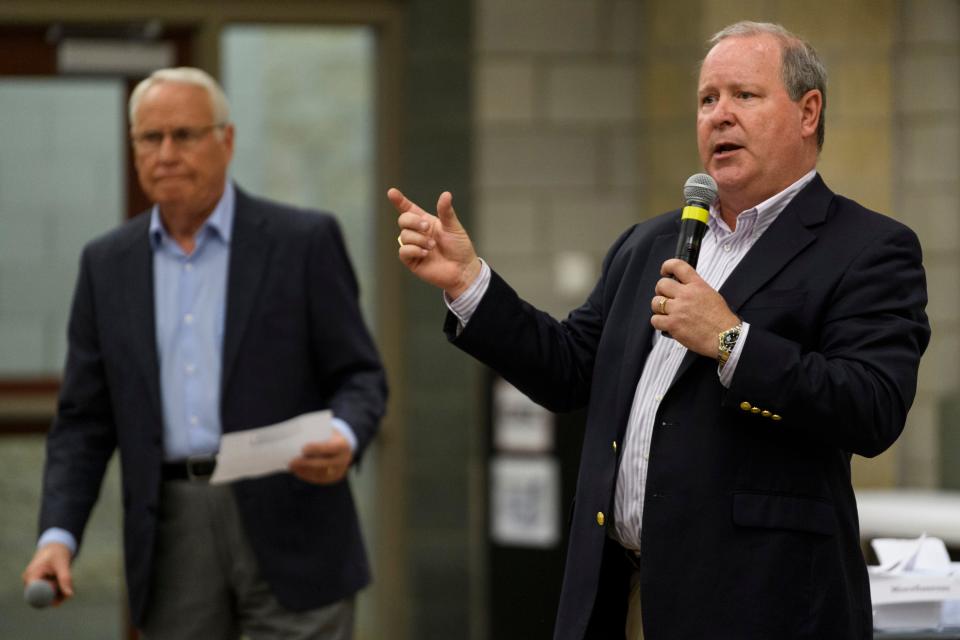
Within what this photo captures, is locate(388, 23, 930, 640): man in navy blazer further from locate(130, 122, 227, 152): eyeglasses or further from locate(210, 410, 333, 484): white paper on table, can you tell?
locate(130, 122, 227, 152): eyeglasses

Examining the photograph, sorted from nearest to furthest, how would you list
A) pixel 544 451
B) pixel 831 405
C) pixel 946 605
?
pixel 831 405
pixel 946 605
pixel 544 451

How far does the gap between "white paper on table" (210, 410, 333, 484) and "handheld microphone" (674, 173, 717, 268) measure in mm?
1134

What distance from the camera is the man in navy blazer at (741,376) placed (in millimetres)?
2281

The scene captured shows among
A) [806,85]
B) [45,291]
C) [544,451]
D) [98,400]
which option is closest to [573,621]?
[806,85]

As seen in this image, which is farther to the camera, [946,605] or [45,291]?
[45,291]

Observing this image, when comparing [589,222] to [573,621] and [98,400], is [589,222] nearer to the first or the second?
[98,400]

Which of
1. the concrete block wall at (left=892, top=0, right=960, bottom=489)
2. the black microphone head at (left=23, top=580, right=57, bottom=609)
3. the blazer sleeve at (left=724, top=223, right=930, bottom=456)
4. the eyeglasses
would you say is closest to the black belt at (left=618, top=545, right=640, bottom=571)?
the blazer sleeve at (left=724, top=223, right=930, bottom=456)

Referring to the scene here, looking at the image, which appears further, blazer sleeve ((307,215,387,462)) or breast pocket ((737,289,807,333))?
blazer sleeve ((307,215,387,462))

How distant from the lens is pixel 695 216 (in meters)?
2.41

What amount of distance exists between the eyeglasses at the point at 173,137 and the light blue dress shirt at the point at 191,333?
147 millimetres

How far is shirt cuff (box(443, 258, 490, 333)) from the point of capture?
2.53m

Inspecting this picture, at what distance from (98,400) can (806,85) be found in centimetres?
182

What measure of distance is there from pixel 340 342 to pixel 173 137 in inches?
24.3

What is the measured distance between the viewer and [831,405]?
7.37 feet
